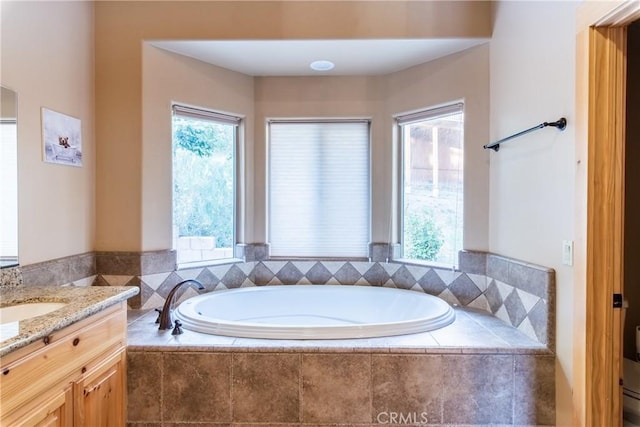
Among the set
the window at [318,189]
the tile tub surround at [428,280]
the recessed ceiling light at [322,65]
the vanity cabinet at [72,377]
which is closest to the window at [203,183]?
the tile tub surround at [428,280]

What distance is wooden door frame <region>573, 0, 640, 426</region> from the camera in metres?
1.48

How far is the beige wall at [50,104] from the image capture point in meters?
1.83

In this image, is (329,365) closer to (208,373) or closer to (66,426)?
(208,373)

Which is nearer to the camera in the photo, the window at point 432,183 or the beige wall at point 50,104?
the beige wall at point 50,104

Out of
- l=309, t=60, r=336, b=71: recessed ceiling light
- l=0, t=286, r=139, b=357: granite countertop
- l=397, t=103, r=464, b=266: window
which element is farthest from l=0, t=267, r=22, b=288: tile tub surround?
l=397, t=103, r=464, b=266: window

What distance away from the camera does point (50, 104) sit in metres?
2.04

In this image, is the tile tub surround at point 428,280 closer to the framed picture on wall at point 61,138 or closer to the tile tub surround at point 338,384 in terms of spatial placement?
the tile tub surround at point 338,384

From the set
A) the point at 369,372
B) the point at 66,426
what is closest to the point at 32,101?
the point at 66,426

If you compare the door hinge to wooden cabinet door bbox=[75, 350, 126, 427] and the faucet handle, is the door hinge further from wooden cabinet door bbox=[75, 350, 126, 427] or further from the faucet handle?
wooden cabinet door bbox=[75, 350, 126, 427]

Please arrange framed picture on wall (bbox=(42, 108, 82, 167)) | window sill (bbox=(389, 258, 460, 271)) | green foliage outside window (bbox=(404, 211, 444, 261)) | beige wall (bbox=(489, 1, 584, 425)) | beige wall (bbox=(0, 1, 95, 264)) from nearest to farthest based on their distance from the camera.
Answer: beige wall (bbox=(489, 1, 584, 425)) < beige wall (bbox=(0, 1, 95, 264)) < framed picture on wall (bbox=(42, 108, 82, 167)) < window sill (bbox=(389, 258, 460, 271)) < green foliage outside window (bbox=(404, 211, 444, 261))

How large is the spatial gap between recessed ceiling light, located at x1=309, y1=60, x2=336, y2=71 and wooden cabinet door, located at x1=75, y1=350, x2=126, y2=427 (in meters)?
2.38

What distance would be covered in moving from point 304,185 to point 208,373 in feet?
5.87

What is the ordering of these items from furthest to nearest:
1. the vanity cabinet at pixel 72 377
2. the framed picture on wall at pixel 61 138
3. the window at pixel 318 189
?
1. the window at pixel 318 189
2. the framed picture on wall at pixel 61 138
3. the vanity cabinet at pixel 72 377

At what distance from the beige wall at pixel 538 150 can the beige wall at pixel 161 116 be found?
7.17 feet
